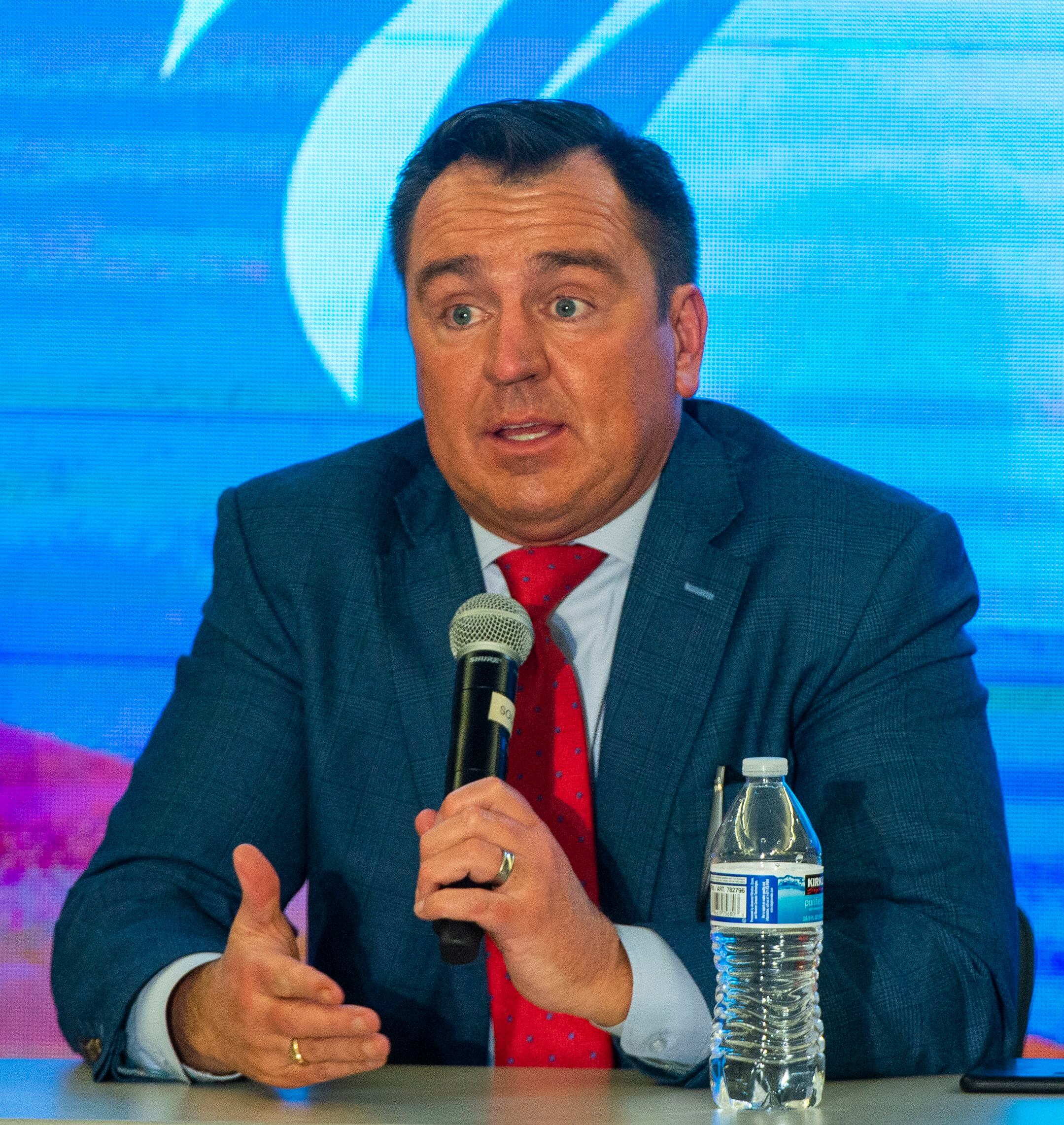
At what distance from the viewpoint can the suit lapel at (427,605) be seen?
7.79 feet

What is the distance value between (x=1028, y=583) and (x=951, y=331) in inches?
22.3

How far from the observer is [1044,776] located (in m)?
3.15

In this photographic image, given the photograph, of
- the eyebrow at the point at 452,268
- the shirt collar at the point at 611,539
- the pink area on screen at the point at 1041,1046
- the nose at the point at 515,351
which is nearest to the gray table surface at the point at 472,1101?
the shirt collar at the point at 611,539

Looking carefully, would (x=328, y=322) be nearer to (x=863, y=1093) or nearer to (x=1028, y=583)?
(x=1028, y=583)

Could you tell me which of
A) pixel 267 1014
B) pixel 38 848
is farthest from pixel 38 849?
pixel 267 1014

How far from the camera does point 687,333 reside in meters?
Result: 2.65

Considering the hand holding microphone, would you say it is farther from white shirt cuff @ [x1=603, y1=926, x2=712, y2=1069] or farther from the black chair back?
the black chair back

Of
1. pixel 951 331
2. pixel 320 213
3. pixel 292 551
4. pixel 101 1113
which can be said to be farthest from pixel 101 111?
pixel 101 1113

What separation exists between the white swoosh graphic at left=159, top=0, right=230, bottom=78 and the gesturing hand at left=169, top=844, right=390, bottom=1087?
216cm

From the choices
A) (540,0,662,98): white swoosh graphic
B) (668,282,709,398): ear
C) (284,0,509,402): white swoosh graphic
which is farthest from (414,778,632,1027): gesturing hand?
(540,0,662,98): white swoosh graphic

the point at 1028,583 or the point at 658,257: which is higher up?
the point at 658,257

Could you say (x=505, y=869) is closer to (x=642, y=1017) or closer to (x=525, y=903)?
(x=525, y=903)

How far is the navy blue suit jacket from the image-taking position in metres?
2.12

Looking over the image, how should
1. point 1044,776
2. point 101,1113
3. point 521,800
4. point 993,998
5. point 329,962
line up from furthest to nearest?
point 1044,776
point 329,962
point 993,998
point 521,800
point 101,1113
